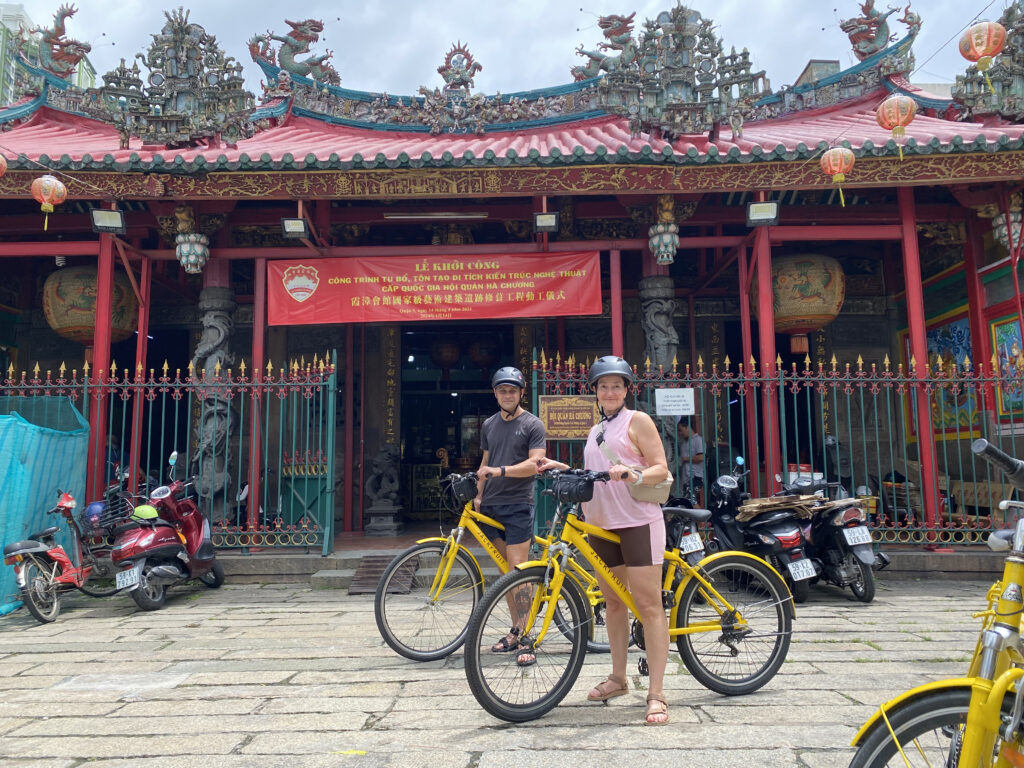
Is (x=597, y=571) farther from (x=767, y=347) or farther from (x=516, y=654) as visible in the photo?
(x=767, y=347)

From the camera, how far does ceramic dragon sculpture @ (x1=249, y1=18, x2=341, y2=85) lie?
10.9 m

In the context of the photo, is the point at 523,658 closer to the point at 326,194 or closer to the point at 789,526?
the point at 789,526

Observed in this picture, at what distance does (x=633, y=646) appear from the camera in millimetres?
4586

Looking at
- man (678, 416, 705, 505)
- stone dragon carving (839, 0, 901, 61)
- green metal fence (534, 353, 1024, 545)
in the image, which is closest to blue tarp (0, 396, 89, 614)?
green metal fence (534, 353, 1024, 545)

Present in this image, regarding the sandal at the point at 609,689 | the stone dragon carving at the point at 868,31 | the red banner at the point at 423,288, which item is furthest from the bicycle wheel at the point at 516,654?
the stone dragon carving at the point at 868,31

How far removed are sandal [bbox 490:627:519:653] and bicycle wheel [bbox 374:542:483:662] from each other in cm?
111

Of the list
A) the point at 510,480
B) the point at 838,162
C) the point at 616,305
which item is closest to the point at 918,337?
the point at 838,162

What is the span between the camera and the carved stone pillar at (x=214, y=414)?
7383 millimetres

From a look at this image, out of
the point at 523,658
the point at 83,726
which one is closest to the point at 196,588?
the point at 83,726

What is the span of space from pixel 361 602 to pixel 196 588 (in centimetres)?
198

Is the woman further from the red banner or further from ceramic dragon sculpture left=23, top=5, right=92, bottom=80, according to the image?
ceramic dragon sculpture left=23, top=5, right=92, bottom=80

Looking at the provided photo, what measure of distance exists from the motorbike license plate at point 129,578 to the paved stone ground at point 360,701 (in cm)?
39

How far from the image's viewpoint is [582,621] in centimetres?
329

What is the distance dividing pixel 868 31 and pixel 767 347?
580 cm
